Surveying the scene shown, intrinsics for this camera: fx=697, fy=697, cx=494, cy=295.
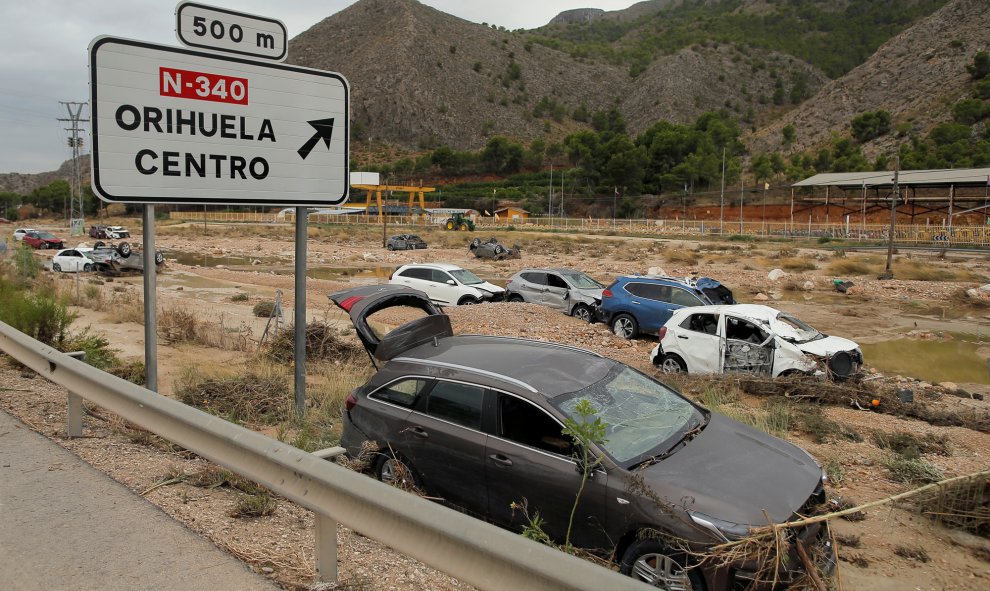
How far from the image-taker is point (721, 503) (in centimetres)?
425

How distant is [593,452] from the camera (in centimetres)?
461

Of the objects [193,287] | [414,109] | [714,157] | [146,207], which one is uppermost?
[414,109]

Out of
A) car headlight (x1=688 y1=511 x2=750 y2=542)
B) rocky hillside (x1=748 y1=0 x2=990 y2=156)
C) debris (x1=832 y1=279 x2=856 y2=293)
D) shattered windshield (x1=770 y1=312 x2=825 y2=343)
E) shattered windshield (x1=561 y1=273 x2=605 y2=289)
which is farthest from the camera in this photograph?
rocky hillside (x1=748 y1=0 x2=990 y2=156)

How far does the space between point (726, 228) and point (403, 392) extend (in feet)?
193

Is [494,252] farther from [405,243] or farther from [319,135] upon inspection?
[319,135]

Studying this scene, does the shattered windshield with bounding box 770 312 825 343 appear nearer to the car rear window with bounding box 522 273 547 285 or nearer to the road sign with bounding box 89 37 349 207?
the road sign with bounding box 89 37 349 207

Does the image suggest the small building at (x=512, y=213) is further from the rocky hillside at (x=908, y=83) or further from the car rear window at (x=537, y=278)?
the car rear window at (x=537, y=278)

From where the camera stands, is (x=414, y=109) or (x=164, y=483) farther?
(x=414, y=109)

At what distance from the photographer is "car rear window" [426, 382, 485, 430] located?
5.28 m

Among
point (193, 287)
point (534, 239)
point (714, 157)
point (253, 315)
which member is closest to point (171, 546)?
point (253, 315)

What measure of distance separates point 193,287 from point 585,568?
31.5 meters

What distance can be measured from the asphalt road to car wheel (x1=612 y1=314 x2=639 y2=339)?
47.1ft

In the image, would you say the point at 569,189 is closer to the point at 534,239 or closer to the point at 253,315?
the point at 534,239

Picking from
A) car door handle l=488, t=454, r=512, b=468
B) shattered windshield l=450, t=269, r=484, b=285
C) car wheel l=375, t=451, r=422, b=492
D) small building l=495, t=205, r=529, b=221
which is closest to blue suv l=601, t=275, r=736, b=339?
shattered windshield l=450, t=269, r=484, b=285
